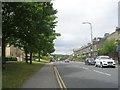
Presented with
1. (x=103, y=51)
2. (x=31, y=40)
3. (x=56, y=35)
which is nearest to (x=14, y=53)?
(x=103, y=51)

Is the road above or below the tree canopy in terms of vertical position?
below

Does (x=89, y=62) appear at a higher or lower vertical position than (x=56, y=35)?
lower

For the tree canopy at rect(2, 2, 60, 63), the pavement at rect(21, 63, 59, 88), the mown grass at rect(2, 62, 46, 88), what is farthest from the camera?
the tree canopy at rect(2, 2, 60, 63)

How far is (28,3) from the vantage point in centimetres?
3053

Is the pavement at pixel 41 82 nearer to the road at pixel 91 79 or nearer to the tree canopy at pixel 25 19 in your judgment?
the road at pixel 91 79

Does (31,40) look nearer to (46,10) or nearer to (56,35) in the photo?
(46,10)

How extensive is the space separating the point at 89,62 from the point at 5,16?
33.2m

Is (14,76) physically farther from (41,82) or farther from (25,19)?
(25,19)

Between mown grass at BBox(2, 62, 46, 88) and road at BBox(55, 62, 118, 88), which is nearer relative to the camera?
road at BBox(55, 62, 118, 88)

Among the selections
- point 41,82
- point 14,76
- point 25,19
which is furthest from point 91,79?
point 25,19

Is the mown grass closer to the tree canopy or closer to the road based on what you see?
the road

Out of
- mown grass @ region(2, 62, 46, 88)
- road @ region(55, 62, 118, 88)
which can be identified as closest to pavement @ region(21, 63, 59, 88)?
mown grass @ region(2, 62, 46, 88)

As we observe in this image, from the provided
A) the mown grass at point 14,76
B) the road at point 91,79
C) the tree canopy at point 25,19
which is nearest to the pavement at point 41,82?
the mown grass at point 14,76

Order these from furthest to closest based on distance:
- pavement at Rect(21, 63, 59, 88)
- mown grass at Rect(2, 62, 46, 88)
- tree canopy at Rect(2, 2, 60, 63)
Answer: tree canopy at Rect(2, 2, 60, 63), mown grass at Rect(2, 62, 46, 88), pavement at Rect(21, 63, 59, 88)
